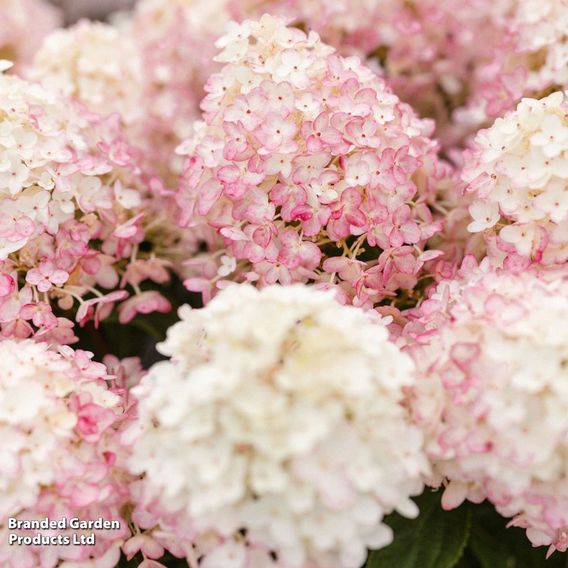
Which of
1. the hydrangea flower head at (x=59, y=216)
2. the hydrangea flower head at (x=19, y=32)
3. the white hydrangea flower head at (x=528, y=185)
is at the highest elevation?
the white hydrangea flower head at (x=528, y=185)

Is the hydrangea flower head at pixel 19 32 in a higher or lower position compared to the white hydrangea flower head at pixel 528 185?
lower

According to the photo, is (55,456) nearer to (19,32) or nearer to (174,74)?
(174,74)

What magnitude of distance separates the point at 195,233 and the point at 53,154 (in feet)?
0.53

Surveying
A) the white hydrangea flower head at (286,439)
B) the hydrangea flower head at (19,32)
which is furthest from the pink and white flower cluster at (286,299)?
the hydrangea flower head at (19,32)

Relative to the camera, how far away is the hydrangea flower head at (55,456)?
0.56m

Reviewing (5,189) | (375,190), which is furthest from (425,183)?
(5,189)

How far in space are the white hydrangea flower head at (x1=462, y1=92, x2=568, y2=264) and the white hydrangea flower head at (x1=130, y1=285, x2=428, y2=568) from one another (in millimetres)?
179

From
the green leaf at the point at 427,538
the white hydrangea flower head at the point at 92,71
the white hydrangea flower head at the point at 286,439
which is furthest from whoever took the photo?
the white hydrangea flower head at the point at 92,71

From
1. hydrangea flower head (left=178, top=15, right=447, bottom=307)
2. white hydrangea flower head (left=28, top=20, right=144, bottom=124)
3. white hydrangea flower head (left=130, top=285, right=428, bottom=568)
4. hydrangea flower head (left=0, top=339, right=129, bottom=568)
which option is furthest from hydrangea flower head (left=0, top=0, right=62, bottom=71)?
white hydrangea flower head (left=130, top=285, right=428, bottom=568)

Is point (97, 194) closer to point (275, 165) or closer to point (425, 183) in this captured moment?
point (275, 165)

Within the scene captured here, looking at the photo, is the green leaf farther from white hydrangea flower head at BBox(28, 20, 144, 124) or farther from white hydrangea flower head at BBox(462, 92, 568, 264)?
white hydrangea flower head at BBox(28, 20, 144, 124)

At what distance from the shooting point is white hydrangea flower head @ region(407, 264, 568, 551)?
0.52 metres

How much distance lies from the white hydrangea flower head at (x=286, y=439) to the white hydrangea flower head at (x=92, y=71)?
507 mm

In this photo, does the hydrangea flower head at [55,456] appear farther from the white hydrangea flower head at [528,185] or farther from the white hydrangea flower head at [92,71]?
the white hydrangea flower head at [92,71]
